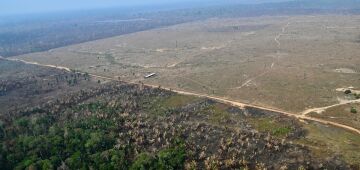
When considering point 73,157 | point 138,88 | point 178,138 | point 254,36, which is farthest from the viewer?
point 254,36

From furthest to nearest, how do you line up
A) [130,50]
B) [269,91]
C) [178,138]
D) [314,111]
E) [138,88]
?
[130,50] → [138,88] → [269,91] → [314,111] → [178,138]

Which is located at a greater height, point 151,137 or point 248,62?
point 248,62

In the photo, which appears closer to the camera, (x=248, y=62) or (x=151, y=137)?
(x=151, y=137)

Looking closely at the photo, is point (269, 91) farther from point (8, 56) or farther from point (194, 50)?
point (8, 56)

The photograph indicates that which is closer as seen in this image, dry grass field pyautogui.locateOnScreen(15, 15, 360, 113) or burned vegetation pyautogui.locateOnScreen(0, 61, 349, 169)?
burned vegetation pyautogui.locateOnScreen(0, 61, 349, 169)

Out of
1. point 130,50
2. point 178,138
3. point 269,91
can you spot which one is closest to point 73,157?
point 178,138
